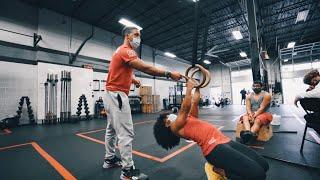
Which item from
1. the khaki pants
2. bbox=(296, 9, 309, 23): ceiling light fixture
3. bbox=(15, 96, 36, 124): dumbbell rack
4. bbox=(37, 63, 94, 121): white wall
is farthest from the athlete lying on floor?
bbox=(296, 9, 309, 23): ceiling light fixture

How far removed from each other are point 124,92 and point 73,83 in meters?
7.60

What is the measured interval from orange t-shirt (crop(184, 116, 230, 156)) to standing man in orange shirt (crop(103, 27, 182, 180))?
1.80ft

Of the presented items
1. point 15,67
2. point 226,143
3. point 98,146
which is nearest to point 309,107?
point 226,143

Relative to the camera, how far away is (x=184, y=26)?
11461 millimetres

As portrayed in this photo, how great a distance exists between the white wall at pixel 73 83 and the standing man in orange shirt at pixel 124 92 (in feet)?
23.3

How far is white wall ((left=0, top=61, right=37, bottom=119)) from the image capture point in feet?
23.3

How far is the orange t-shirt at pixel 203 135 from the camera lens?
1.67m

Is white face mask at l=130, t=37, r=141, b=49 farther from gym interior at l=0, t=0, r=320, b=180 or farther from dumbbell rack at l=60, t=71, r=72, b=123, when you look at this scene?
dumbbell rack at l=60, t=71, r=72, b=123

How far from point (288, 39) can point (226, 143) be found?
17849mm

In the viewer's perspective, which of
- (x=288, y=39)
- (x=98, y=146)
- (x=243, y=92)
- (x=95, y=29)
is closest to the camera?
(x=98, y=146)

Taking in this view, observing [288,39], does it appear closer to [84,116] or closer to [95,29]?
[95,29]

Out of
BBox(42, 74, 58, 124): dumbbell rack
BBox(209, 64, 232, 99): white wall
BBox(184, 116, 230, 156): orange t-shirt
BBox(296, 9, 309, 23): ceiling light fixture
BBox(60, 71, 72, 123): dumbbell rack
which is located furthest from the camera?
BBox(209, 64, 232, 99): white wall

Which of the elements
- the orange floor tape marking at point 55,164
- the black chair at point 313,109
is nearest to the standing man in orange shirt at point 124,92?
the orange floor tape marking at point 55,164

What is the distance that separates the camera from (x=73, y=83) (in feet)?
28.9
